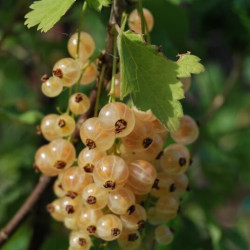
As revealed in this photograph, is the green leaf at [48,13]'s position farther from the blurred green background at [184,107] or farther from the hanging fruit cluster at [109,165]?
the blurred green background at [184,107]

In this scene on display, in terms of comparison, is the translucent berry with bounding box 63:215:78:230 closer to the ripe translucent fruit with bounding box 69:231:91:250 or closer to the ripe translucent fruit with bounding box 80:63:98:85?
the ripe translucent fruit with bounding box 69:231:91:250

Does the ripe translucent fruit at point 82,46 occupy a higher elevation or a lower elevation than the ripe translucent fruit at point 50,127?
higher

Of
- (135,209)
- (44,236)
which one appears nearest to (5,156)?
(44,236)

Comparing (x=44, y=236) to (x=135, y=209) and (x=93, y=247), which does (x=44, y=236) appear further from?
(x=135, y=209)

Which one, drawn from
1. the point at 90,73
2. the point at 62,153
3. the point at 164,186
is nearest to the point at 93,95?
the point at 90,73

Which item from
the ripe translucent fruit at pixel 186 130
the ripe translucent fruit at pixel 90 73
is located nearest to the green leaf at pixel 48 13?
the ripe translucent fruit at pixel 90 73

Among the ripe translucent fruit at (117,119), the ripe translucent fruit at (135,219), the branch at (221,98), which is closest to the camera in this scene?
the ripe translucent fruit at (117,119)

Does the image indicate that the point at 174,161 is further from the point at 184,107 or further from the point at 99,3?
the point at 184,107
